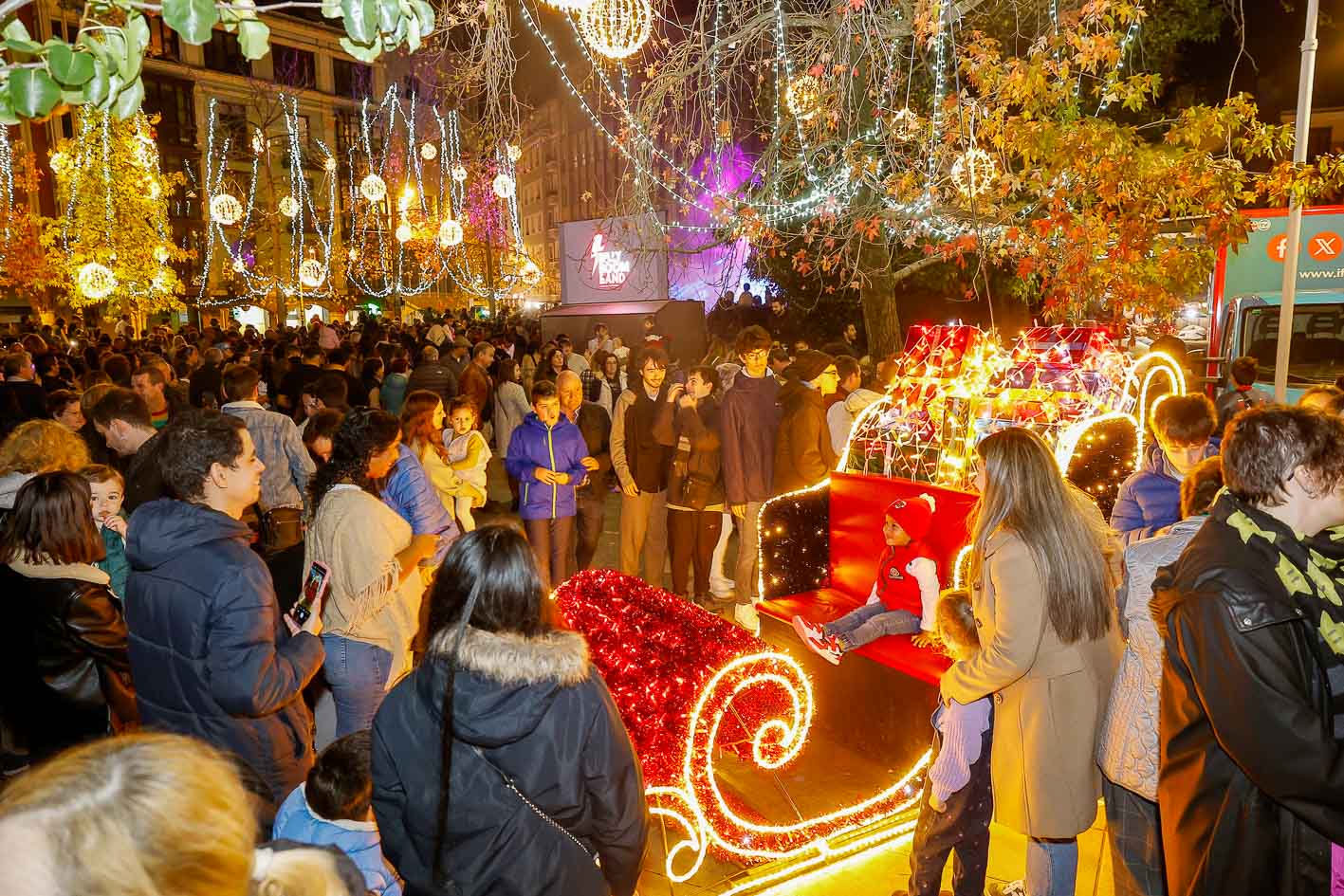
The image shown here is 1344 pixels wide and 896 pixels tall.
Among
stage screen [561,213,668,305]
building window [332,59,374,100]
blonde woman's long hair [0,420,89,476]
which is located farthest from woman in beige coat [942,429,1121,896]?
building window [332,59,374,100]

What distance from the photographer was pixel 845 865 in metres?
3.91

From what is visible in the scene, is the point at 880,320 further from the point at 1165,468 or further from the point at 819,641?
the point at 819,641

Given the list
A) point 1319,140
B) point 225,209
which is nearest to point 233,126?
point 225,209

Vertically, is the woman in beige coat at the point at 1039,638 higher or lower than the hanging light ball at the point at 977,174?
lower

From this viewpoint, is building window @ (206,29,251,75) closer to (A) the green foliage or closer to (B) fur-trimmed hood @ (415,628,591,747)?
(A) the green foliage

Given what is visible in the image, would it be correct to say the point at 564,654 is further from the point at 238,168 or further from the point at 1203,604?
the point at 238,168

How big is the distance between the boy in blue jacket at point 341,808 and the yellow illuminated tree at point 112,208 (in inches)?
1104

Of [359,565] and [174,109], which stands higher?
[174,109]

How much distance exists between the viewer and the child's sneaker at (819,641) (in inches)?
183

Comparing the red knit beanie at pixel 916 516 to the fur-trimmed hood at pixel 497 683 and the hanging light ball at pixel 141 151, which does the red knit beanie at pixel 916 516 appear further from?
the hanging light ball at pixel 141 151

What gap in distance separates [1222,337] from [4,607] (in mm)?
12350

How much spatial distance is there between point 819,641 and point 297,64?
5262cm

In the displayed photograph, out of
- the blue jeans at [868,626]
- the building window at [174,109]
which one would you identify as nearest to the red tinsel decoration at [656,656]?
the blue jeans at [868,626]

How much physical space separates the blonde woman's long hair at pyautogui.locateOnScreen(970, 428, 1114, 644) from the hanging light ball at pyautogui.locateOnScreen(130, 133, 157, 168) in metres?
29.6
